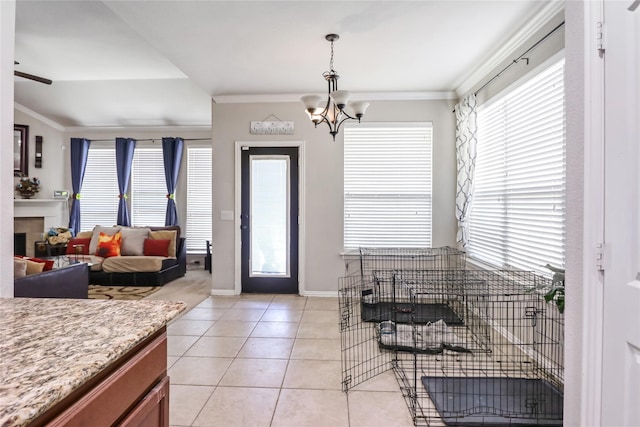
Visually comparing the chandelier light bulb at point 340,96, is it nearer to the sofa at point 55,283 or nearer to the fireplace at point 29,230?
the sofa at point 55,283

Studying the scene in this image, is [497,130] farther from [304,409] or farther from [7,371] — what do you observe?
[7,371]

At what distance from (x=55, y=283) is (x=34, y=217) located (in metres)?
4.33

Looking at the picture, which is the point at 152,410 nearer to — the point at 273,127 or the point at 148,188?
the point at 273,127

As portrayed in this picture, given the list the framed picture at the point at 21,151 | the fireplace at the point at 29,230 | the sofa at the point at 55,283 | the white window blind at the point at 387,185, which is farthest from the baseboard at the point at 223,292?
the framed picture at the point at 21,151

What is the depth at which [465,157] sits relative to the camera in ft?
12.8

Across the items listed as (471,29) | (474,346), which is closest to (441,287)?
(474,346)

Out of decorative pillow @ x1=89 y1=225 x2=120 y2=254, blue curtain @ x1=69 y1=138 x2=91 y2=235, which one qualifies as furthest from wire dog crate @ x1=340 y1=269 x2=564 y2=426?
blue curtain @ x1=69 y1=138 x2=91 y2=235

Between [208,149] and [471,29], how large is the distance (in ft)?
16.6

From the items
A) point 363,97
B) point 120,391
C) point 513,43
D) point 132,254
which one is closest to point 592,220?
point 120,391

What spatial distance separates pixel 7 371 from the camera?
0.68m

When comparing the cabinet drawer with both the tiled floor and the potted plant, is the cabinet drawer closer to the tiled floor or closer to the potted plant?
the tiled floor

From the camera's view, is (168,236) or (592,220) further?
(168,236)

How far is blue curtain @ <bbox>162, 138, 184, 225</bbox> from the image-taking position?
6348mm

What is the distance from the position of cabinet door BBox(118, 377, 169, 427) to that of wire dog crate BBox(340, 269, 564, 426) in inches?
54.4
